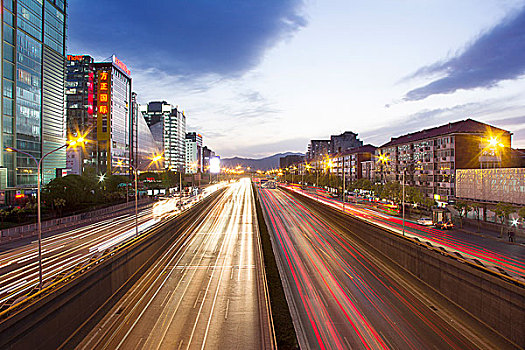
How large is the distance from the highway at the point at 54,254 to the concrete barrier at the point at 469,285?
27.3 meters

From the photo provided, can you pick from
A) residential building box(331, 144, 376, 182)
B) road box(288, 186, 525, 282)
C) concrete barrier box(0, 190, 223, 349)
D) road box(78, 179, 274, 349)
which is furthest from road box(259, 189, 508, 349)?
residential building box(331, 144, 376, 182)

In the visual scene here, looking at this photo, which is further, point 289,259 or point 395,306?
point 289,259

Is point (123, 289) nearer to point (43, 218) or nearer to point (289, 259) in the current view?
point (289, 259)

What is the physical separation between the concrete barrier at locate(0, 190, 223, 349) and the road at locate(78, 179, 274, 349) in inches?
34.5

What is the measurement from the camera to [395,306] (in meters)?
21.3

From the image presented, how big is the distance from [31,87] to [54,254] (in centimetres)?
6442

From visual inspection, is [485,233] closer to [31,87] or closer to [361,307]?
[361,307]

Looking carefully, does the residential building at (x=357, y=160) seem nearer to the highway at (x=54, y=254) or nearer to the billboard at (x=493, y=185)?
the billboard at (x=493, y=185)

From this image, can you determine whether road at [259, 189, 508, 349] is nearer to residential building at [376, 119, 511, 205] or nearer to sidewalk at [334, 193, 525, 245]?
sidewalk at [334, 193, 525, 245]

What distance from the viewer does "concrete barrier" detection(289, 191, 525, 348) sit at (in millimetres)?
15648

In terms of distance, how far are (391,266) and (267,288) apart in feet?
46.6

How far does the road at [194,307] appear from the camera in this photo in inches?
668

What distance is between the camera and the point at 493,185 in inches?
1991

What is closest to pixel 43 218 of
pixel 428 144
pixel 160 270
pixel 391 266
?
pixel 160 270
